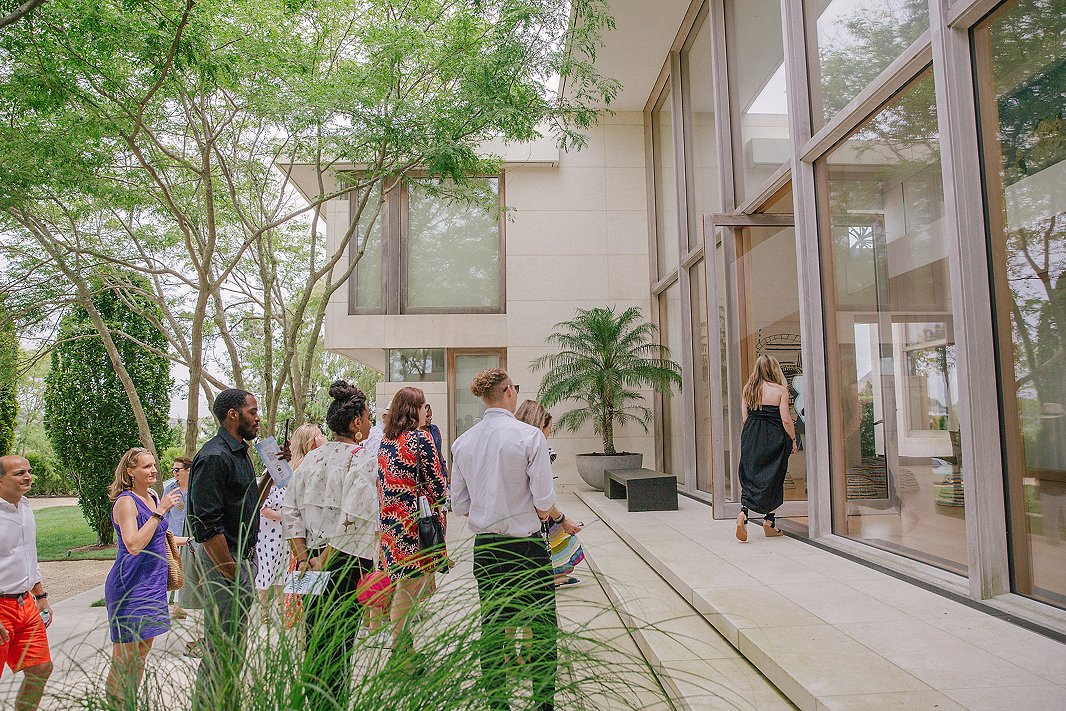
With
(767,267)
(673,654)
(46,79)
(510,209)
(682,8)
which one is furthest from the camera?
(510,209)

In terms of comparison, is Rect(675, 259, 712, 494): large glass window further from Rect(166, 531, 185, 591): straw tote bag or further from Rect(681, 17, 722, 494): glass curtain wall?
Rect(166, 531, 185, 591): straw tote bag

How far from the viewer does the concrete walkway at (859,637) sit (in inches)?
107

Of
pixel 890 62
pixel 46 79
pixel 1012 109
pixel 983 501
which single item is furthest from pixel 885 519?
pixel 46 79

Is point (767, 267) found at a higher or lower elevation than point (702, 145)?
lower

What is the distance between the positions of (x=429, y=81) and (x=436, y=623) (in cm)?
884

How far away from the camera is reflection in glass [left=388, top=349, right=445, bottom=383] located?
43.7 feet

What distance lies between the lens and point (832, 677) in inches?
115

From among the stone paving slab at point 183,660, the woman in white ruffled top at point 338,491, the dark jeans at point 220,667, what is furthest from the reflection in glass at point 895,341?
the dark jeans at point 220,667

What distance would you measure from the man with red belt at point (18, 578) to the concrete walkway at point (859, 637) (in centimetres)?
329

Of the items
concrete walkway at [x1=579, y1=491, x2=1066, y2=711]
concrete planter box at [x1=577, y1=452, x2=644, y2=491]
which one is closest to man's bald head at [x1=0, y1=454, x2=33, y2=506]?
concrete walkway at [x1=579, y1=491, x2=1066, y2=711]

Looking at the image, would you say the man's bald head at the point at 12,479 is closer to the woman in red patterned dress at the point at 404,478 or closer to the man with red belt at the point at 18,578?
the man with red belt at the point at 18,578

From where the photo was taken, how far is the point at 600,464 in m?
11.6

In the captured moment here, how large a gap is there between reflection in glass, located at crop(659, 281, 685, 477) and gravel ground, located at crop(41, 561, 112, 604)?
25.7 ft

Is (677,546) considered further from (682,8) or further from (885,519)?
(682,8)
